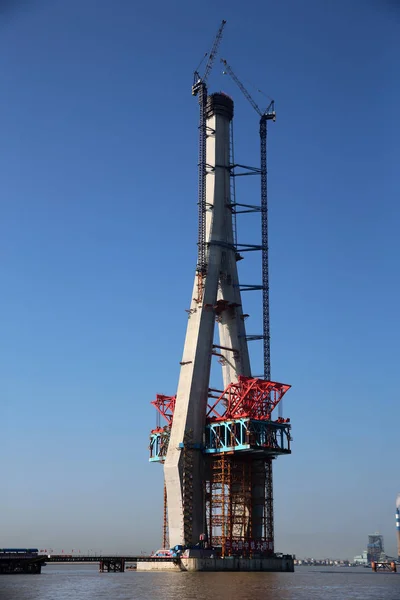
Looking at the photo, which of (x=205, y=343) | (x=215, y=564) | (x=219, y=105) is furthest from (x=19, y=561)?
(x=219, y=105)

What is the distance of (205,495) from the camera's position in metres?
136

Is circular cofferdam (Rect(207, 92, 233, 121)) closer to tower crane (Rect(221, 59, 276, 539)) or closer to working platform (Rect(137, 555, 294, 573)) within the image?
tower crane (Rect(221, 59, 276, 539))

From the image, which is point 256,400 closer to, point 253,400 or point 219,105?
point 253,400

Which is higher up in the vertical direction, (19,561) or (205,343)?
(205,343)

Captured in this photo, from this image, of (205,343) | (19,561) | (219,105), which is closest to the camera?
(19,561)

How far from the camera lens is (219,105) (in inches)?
6191

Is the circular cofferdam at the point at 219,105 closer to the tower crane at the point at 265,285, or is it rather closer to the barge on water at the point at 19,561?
the tower crane at the point at 265,285

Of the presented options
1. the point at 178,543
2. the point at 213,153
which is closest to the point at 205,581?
the point at 178,543

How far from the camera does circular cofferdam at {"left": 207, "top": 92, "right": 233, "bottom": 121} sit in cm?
15712

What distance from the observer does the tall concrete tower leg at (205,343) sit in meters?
132

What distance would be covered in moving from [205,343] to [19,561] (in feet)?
150

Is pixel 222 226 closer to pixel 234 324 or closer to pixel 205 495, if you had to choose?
pixel 234 324

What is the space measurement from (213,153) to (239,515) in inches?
2620

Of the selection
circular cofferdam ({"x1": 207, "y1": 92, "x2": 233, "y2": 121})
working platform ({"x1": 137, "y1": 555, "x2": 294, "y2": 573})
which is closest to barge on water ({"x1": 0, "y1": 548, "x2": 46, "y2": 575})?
working platform ({"x1": 137, "y1": 555, "x2": 294, "y2": 573})
